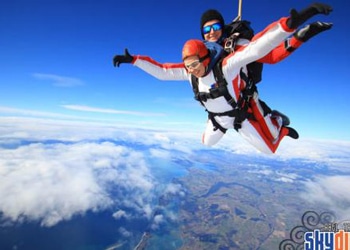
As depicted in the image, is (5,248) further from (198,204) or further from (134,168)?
(134,168)

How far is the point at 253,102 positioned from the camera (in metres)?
3.24

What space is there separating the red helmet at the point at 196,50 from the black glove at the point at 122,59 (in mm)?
952

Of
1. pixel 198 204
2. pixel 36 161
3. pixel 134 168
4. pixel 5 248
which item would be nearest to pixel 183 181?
pixel 198 204

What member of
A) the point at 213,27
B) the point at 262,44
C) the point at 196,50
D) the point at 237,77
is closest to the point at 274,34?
the point at 262,44

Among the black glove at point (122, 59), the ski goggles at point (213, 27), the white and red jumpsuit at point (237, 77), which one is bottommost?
the white and red jumpsuit at point (237, 77)

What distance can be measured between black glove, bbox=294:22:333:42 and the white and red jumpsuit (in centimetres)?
17

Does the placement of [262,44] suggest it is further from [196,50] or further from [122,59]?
[122,59]

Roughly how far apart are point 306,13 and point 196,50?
1.04 m

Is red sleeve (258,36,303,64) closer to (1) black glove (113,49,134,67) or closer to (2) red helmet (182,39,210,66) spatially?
(2) red helmet (182,39,210,66)

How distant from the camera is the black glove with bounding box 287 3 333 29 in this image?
1.52m

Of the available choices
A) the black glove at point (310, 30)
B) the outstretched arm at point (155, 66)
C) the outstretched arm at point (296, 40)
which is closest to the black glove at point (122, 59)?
the outstretched arm at point (155, 66)

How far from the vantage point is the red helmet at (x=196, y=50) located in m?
2.39

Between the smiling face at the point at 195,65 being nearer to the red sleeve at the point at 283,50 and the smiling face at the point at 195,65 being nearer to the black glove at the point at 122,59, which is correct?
the red sleeve at the point at 283,50

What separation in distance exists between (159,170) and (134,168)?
1762cm
